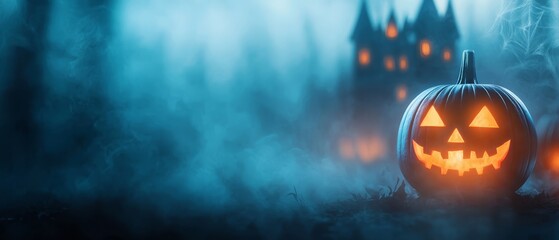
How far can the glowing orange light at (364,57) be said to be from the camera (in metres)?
5.41

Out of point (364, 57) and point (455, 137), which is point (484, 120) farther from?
point (364, 57)

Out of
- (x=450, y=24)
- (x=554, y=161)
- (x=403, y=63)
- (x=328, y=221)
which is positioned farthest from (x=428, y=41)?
(x=328, y=221)

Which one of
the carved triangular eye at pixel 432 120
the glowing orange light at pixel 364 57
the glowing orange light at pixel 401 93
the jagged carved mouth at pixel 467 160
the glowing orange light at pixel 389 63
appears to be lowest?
the jagged carved mouth at pixel 467 160

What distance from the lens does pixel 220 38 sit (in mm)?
4707

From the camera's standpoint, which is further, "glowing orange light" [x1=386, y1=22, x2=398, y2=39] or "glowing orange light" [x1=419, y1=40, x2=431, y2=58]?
"glowing orange light" [x1=419, y1=40, x2=431, y2=58]

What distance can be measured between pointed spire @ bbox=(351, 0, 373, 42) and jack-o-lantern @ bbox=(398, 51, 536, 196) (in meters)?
1.68

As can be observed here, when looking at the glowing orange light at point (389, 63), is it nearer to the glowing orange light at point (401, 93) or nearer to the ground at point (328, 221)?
the glowing orange light at point (401, 93)

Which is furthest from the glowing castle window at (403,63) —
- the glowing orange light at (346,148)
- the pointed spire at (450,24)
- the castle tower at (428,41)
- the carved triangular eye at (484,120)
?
the carved triangular eye at (484,120)

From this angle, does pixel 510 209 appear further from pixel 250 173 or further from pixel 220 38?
pixel 220 38

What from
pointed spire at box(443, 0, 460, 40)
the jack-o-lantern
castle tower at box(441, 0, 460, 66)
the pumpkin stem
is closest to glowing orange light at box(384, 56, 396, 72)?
castle tower at box(441, 0, 460, 66)

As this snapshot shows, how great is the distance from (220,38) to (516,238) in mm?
3283

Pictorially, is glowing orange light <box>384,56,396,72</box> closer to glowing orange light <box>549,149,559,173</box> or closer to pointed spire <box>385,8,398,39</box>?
pointed spire <box>385,8,398,39</box>

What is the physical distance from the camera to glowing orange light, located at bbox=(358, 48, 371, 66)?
17.8 ft

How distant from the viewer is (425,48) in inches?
217
